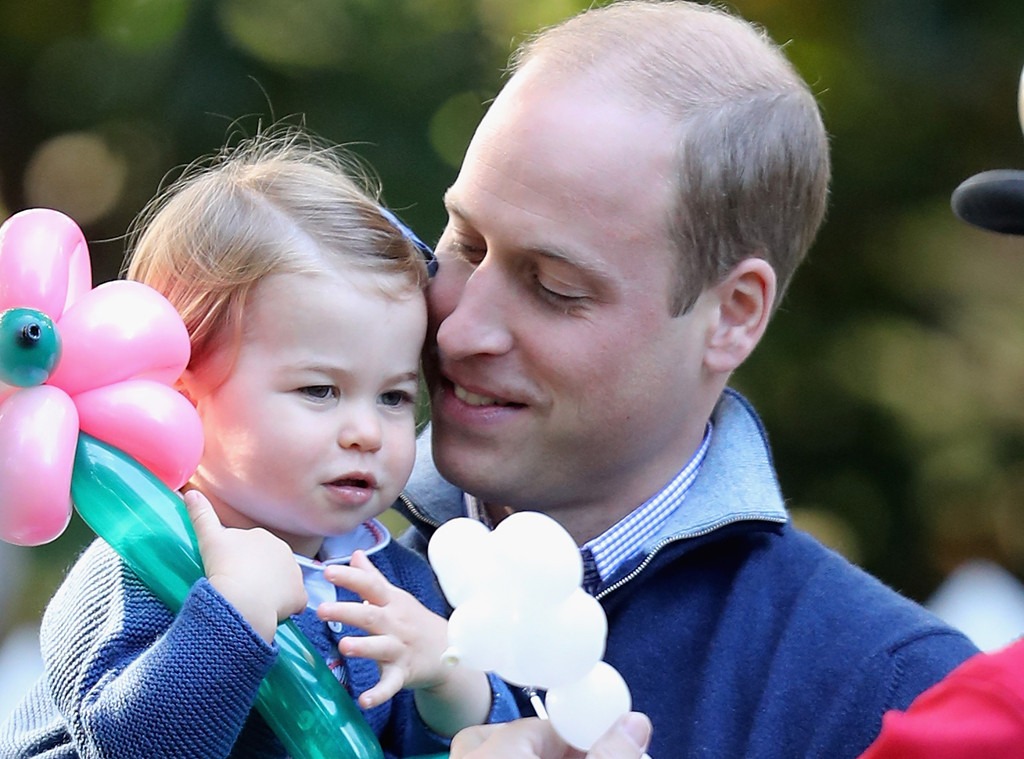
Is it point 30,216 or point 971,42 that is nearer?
point 30,216

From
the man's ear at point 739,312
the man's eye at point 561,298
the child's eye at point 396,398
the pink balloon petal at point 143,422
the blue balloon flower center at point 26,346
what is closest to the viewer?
the blue balloon flower center at point 26,346

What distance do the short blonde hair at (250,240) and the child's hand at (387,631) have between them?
0.43 meters

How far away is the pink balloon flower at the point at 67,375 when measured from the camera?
1.80 m

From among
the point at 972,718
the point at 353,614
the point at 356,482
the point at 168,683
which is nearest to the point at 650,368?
the point at 356,482

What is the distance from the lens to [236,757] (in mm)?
2037

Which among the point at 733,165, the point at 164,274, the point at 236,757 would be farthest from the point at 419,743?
the point at 733,165

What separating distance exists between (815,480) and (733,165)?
75.0 inches

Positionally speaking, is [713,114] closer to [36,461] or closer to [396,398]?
[396,398]

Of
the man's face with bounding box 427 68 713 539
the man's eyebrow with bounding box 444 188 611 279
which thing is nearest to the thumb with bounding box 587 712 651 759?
the man's face with bounding box 427 68 713 539

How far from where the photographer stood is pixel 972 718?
141 centimetres

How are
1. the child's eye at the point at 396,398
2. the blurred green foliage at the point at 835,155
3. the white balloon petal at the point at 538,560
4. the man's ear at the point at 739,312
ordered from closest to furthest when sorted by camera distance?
1. the white balloon petal at the point at 538,560
2. the child's eye at the point at 396,398
3. the man's ear at the point at 739,312
4. the blurred green foliage at the point at 835,155

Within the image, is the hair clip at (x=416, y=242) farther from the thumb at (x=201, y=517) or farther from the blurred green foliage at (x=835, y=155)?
the blurred green foliage at (x=835, y=155)

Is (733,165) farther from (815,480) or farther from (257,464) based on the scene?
(815,480)

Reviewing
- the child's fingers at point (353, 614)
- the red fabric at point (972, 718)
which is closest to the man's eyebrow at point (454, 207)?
the child's fingers at point (353, 614)
